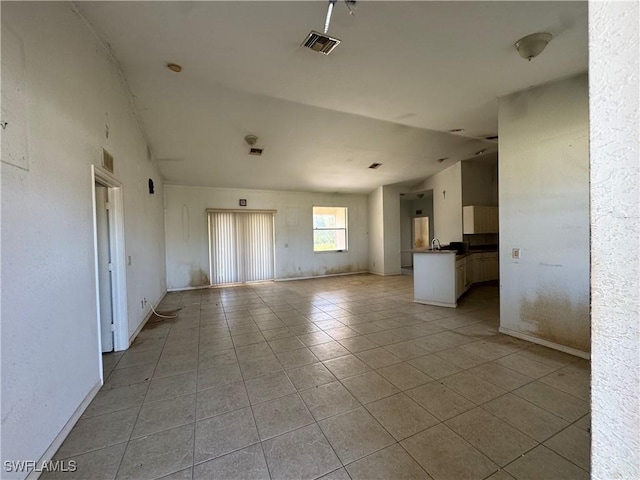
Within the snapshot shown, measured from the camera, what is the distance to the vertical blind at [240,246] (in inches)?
279

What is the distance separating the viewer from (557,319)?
297 centimetres

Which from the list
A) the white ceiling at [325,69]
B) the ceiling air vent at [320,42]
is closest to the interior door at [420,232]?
the white ceiling at [325,69]

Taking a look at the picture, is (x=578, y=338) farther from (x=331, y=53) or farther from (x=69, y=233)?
(x=69, y=233)

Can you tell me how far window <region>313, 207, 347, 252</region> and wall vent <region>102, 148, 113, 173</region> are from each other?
232 inches

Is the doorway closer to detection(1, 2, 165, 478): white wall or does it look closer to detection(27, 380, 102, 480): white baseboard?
detection(1, 2, 165, 478): white wall

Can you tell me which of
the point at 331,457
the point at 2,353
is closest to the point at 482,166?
the point at 331,457

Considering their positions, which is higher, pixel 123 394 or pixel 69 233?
pixel 69 233

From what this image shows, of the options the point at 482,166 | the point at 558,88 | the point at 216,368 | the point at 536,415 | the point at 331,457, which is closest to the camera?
the point at 331,457

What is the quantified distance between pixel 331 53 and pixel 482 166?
577 centimetres

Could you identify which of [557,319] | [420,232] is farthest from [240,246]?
[420,232]

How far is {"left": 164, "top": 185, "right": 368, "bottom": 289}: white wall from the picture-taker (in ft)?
22.0

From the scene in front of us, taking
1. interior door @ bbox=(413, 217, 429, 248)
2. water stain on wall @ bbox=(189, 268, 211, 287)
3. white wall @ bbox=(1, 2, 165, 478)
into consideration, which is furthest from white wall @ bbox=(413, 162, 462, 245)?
white wall @ bbox=(1, 2, 165, 478)

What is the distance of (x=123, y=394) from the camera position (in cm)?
230

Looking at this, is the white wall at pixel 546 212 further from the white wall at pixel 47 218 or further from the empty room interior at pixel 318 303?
the white wall at pixel 47 218
